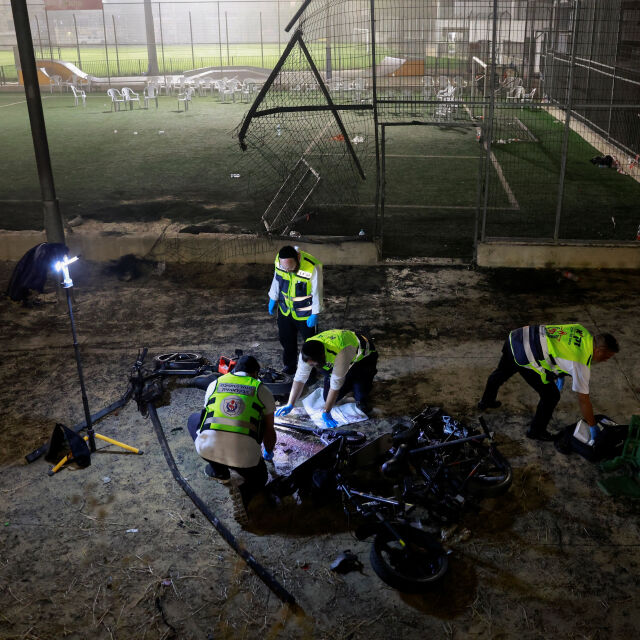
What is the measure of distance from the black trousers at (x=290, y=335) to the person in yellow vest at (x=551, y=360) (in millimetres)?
2184

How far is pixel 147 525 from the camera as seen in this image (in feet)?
19.9

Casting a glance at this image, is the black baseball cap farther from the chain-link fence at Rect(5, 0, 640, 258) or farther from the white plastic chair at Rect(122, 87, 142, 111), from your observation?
the white plastic chair at Rect(122, 87, 142, 111)

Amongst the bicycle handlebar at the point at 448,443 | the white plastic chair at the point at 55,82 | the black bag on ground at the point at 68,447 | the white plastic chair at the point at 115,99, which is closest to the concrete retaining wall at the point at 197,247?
the black bag on ground at the point at 68,447

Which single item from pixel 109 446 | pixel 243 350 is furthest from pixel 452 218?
pixel 109 446

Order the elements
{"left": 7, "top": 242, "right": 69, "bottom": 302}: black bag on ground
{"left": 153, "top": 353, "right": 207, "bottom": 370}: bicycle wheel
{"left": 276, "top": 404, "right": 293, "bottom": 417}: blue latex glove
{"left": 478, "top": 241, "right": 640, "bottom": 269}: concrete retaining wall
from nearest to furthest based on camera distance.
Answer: {"left": 276, "top": 404, "right": 293, "bottom": 417}: blue latex glove, {"left": 153, "top": 353, "right": 207, "bottom": 370}: bicycle wheel, {"left": 7, "top": 242, "right": 69, "bottom": 302}: black bag on ground, {"left": 478, "top": 241, "right": 640, "bottom": 269}: concrete retaining wall

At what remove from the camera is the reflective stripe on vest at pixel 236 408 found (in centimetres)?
598

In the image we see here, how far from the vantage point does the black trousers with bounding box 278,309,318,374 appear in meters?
8.31

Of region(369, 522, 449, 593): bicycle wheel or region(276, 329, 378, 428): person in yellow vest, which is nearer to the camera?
region(369, 522, 449, 593): bicycle wheel

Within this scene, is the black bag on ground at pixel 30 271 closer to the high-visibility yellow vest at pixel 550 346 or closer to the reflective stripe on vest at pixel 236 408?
the reflective stripe on vest at pixel 236 408

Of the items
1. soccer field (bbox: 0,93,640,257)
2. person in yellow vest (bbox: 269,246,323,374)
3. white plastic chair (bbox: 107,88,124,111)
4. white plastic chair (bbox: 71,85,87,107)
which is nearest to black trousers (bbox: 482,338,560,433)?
person in yellow vest (bbox: 269,246,323,374)

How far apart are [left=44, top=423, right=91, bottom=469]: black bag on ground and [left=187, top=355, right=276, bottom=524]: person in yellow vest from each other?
142 centimetres

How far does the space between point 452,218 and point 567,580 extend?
942cm

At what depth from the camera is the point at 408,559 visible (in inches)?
215

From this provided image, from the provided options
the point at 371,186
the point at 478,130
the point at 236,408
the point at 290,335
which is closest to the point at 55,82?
the point at 478,130
